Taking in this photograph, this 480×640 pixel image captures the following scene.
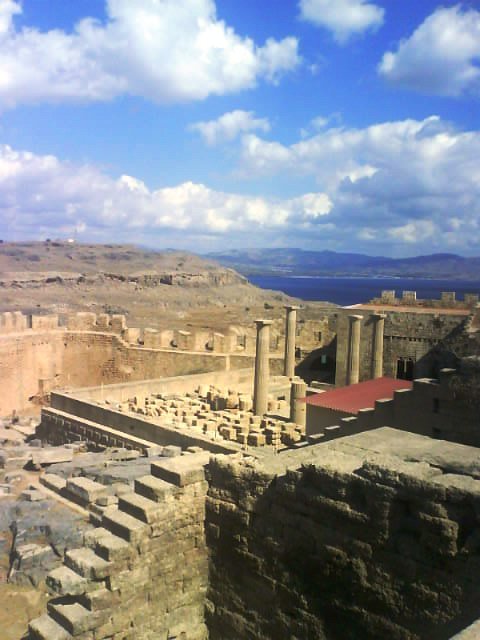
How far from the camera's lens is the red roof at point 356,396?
12.5 metres

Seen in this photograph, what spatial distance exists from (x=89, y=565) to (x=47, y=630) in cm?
57

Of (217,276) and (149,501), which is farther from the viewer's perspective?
(217,276)

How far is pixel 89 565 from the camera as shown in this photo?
4.96m

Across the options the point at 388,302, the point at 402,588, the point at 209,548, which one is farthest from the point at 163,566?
the point at 388,302

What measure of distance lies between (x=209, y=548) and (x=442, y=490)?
8.41ft

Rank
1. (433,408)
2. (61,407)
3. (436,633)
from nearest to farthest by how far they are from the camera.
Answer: (436,633) < (433,408) < (61,407)

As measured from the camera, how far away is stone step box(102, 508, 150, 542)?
5180mm

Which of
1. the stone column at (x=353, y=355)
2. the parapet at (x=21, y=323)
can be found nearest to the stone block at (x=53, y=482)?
the stone column at (x=353, y=355)

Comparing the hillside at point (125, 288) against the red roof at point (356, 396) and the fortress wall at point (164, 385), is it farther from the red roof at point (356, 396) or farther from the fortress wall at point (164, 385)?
the red roof at point (356, 396)

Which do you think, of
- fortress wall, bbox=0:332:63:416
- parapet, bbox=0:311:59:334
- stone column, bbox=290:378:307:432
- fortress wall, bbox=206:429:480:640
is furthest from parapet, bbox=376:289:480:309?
fortress wall, bbox=206:429:480:640

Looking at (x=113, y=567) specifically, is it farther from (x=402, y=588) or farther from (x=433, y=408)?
(x=433, y=408)

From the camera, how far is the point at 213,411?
675 inches

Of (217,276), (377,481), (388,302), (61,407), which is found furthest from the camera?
(217,276)

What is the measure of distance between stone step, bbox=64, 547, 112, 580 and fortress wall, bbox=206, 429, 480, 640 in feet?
3.55
